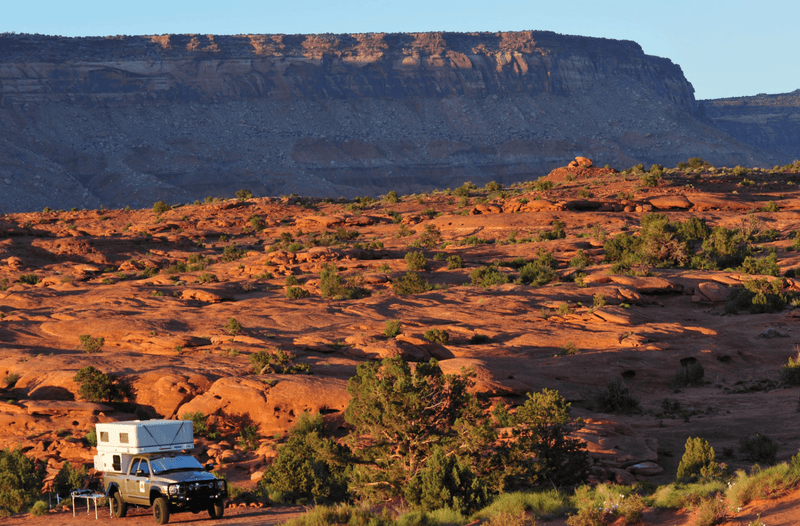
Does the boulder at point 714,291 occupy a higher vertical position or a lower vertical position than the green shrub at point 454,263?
lower

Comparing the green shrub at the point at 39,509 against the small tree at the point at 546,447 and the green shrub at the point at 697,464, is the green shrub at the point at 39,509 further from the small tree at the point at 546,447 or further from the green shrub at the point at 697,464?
the green shrub at the point at 697,464

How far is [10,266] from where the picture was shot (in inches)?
1545

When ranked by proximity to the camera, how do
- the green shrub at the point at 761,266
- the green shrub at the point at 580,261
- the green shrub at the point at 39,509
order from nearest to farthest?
1. the green shrub at the point at 39,509
2. the green shrub at the point at 761,266
3. the green shrub at the point at 580,261

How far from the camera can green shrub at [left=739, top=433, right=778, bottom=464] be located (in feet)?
53.2

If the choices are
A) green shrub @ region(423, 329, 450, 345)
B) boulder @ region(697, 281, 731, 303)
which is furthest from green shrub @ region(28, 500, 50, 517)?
boulder @ region(697, 281, 731, 303)

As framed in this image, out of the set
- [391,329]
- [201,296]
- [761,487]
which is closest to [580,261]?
[391,329]

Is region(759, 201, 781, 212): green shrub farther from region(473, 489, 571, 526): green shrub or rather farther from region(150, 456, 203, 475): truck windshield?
region(150, 456, 203, 475): truck windshield

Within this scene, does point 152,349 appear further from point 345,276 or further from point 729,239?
point 729,239

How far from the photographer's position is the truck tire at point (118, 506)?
559 inches

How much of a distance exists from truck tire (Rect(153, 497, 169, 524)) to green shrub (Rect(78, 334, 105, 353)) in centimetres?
1162

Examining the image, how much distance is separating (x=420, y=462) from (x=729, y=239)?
28.1 meters

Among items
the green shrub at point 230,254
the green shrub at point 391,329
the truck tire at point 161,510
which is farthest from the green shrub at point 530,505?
the green shrub at point 230,254

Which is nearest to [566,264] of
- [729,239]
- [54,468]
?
[729,239]

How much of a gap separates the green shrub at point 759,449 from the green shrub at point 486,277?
1604cm
